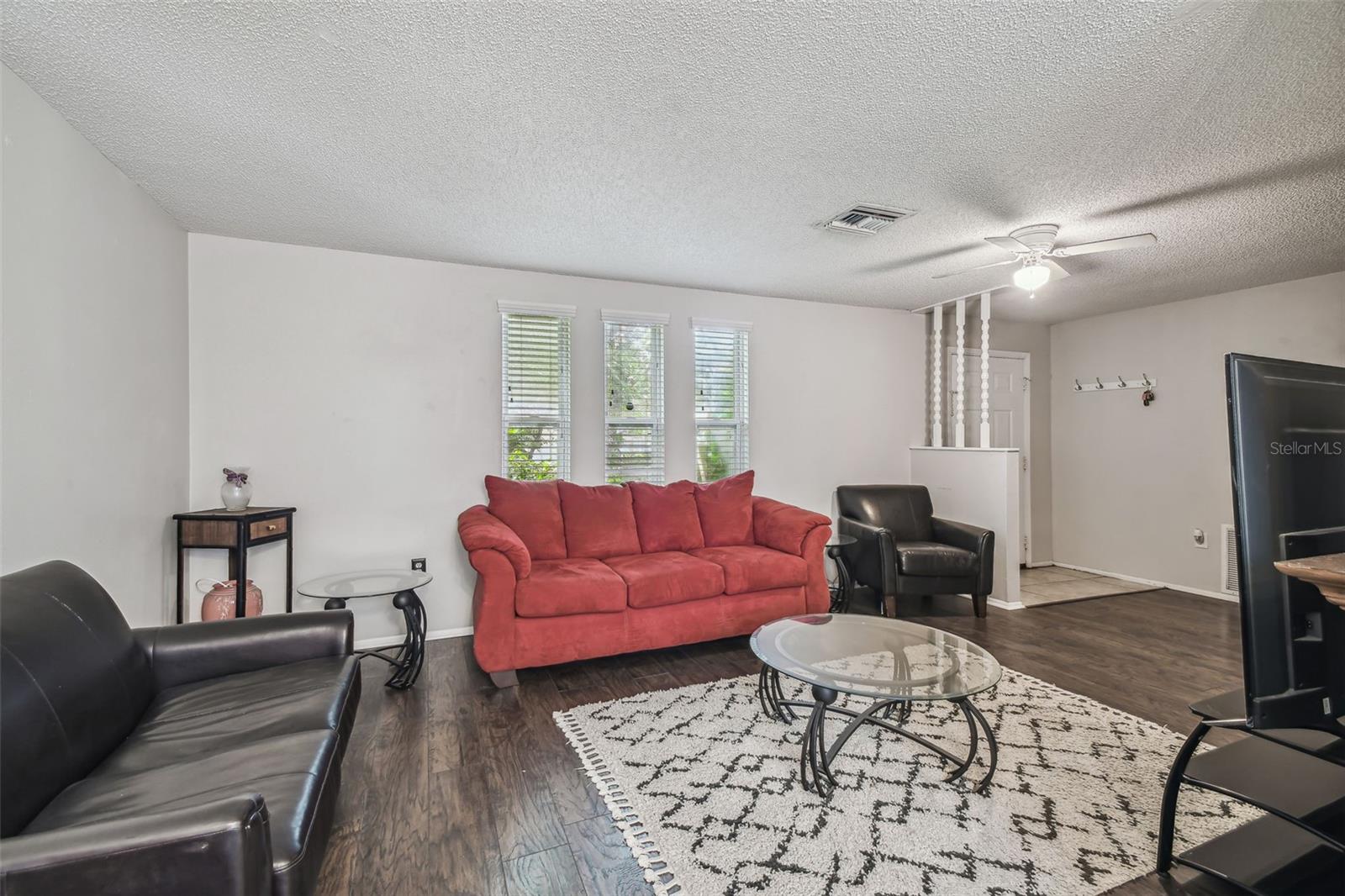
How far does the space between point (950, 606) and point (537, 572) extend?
10.8 ft

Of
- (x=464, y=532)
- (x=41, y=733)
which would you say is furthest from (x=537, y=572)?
A: (x=41, y=733)

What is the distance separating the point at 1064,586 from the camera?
17.5 ft

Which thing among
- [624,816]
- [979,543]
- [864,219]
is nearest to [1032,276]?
[864,219]

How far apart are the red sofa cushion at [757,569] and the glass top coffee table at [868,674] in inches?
32.4

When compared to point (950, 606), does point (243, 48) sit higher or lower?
higher

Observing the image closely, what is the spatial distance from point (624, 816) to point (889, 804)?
0.91 m

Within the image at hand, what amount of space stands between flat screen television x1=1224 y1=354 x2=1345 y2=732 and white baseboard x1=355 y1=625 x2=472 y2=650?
3861mm

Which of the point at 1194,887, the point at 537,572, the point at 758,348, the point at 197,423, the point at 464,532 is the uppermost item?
the point at 758,348

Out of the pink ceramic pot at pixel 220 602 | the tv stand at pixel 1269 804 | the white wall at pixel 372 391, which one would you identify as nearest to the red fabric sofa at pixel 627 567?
the white wall at pixel 372 391

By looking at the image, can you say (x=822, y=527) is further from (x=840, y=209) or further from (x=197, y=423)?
(x=197, y=423)

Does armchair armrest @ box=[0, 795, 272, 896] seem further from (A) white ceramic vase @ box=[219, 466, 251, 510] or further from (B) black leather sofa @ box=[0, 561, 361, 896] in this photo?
(A) white ceramic vase @ box=[219, 466, 251, 510]

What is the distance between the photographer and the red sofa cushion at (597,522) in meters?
3.91

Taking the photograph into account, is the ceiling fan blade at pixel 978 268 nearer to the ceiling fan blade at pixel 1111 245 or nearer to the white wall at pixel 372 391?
the ceiling fan blade at pixel 1111 245

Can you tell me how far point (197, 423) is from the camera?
3461 mm
